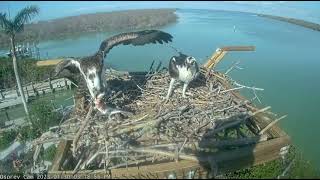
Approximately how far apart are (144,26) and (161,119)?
33.7 m

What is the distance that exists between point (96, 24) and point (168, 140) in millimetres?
35225

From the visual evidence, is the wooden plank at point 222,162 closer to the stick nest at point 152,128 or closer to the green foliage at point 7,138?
the stick nest at point 152,128

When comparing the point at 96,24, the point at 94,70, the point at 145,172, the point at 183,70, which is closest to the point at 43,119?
the point at 94,70

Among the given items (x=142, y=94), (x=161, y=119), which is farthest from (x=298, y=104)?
(x=161, y=119)

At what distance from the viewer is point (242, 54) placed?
25.8 meters

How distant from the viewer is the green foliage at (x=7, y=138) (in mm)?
11852

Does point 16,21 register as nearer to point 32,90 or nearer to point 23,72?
point 32,90

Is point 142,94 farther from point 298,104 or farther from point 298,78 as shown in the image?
point 298,78

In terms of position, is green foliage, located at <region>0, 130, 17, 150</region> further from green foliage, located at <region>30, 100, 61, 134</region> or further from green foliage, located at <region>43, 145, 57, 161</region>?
green foliage, located at <region>43, 145, 57, 161</region>

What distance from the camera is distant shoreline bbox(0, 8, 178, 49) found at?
38106mm

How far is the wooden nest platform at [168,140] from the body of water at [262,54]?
4.84 meters

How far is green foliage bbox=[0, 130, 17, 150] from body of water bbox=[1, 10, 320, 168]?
27.4 ft

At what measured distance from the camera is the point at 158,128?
7.36m

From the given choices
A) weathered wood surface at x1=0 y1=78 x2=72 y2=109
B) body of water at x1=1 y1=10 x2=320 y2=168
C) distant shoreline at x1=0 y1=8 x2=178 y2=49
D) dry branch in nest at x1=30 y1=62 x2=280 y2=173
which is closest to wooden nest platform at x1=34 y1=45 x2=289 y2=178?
dry branch in nest at x1=30 y1=62 x2=280 y2=173
